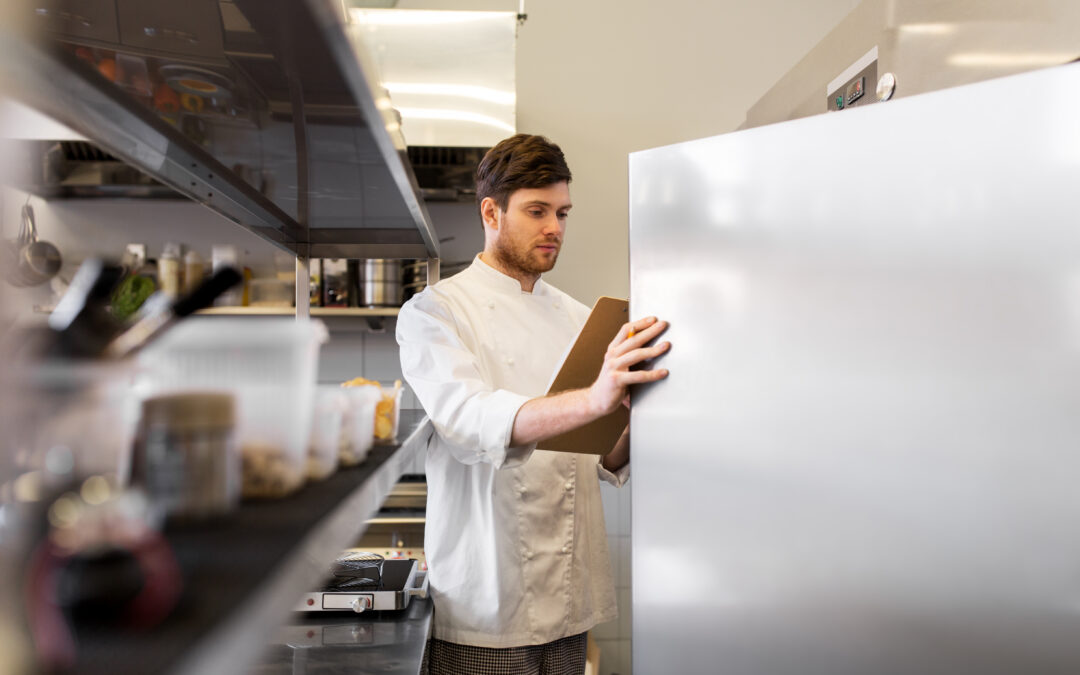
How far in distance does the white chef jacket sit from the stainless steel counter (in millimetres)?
94

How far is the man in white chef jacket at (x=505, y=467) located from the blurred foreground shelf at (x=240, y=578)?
23.9 inches

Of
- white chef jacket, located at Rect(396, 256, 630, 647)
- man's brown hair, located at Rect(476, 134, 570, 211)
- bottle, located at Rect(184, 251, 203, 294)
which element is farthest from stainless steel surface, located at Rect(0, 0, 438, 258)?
bottle, located at Rect(184, 251, 203, 294)

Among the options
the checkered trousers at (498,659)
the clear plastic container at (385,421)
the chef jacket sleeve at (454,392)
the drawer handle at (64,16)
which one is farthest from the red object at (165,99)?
the checkered trousers at (498,659)

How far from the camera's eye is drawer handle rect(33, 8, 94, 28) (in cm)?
50

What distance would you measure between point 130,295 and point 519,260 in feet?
3.81

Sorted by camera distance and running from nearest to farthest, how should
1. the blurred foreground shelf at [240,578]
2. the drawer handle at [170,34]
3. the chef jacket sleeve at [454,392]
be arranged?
the blurred foreground shelf at [240,578], the drawer handle at [170,34], the chef jacket sleeve at [454,392]

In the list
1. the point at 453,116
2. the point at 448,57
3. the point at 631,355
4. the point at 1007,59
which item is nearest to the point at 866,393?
the point at 631,355

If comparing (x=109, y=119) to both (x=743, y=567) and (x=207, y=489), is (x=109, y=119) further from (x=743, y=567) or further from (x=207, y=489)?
(x=743, y=567)

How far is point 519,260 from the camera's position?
167 centimetres

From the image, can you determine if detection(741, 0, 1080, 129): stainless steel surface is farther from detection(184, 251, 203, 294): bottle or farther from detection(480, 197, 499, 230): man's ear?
detection(184, 251, 203, 294): bottle

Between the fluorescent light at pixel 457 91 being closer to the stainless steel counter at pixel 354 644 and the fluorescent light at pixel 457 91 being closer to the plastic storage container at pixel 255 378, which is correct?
the stainless steel counter at pixel 354 644

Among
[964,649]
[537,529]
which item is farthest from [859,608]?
[537,529]

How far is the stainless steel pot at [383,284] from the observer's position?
2766 mm

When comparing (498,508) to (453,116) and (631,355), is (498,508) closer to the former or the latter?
(631,355)
